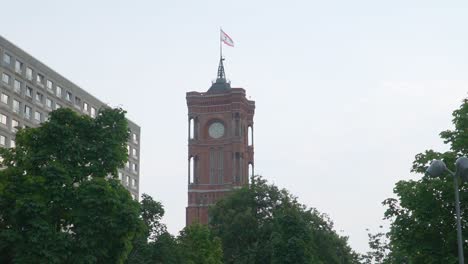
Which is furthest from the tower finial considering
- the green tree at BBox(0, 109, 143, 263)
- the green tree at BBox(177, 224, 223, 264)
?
the green tree at BBox(0, 109, 143, 263)

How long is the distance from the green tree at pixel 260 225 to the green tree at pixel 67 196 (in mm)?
27803

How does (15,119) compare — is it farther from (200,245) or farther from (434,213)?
(434,213)

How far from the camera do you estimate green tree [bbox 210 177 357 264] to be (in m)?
72.4

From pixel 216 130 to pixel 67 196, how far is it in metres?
112

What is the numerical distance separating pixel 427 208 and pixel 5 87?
A: 196 feet

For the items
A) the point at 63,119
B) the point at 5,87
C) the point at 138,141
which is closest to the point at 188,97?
the point at 138,141

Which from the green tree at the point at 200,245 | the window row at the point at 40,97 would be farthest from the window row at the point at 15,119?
the green tree at the point at 200,245

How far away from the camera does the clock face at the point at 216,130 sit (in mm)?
150625

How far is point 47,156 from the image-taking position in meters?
40.8

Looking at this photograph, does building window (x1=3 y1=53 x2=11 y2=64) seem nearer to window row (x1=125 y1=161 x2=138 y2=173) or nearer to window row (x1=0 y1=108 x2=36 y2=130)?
window row (x1=0 y1=108 x2=36 y2=130)

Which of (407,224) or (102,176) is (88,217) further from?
(407,224)

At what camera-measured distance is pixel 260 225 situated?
78.8m

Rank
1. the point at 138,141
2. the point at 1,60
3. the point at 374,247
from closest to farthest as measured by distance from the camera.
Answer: the point at 1,60 → the point at 374,247 → the point at 138,141

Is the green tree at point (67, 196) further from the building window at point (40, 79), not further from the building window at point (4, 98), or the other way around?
the building window at point (40, 79)
